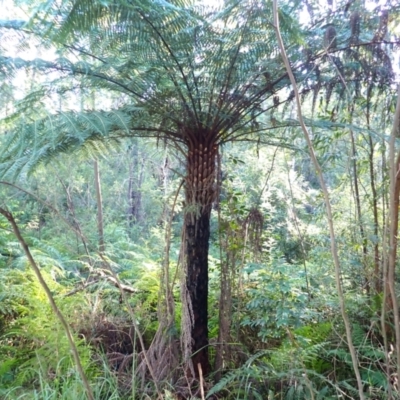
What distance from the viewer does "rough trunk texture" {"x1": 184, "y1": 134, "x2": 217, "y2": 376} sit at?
7.73ft

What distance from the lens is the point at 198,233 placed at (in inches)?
93.0

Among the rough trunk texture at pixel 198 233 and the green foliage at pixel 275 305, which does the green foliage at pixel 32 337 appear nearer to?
the rough trunk texture at pixel 198 233

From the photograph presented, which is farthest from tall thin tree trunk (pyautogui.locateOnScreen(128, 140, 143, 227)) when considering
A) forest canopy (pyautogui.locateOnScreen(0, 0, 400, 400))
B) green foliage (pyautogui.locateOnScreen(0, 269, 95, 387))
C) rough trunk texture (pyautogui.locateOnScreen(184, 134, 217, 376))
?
rough trunk texture (pyautogui.locateOnScreen(184, 134, 217, 376))

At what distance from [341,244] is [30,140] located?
6.86 feet

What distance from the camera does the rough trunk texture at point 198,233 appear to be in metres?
2.36

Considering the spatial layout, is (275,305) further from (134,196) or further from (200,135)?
(134,196)

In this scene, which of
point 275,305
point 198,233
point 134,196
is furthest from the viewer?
point 134,196

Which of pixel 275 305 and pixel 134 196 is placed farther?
pixel 134 196

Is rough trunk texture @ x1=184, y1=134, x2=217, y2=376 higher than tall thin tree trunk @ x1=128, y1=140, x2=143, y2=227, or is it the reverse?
tall thin tree trunk @ x1=128, y1=140, x2=143, y2=227

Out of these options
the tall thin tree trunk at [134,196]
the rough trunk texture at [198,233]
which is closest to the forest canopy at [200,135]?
the rough trunk texture at [198,233]

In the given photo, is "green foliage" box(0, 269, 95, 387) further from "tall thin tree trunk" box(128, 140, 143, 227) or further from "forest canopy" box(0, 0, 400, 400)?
"tall thin tree trunk" box(128, 140, 143, 227)

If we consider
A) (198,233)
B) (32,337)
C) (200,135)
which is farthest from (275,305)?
(32,337)

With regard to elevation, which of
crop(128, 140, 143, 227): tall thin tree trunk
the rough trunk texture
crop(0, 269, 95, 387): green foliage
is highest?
crop(128, 140, 143, 227): tall thin tree trunk

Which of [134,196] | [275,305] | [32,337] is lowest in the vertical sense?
[32,337]
